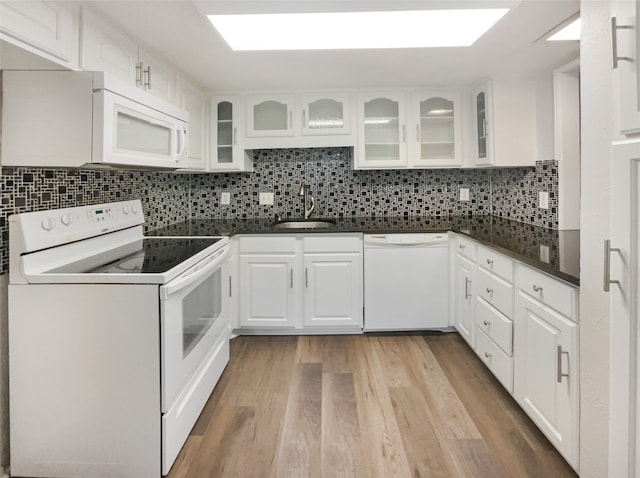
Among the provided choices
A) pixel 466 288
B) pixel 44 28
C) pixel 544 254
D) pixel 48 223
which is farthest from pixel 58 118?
pixel 466 288

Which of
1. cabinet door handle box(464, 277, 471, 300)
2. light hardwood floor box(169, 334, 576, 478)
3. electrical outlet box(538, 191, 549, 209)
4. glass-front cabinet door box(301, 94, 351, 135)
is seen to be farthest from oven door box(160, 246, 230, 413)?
electrical outlet box(538, 191, 549, 209)

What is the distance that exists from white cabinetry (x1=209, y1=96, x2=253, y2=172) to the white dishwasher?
122 cm

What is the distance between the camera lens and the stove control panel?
5.47 ft

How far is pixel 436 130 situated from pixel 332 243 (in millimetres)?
1262

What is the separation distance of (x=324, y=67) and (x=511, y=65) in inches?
47.0

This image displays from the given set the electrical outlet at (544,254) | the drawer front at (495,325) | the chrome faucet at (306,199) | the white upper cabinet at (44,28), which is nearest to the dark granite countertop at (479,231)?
the electrical outlet at (544,254)

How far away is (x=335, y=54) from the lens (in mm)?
2506

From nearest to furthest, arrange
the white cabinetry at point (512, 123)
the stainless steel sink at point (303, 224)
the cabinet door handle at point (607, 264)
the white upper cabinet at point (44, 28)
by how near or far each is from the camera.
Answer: the cabinet door handle at point (607, 264) → the white upper cabinet at point (44, 28) → the white cabinetry at point (512, 123) → the stainless steel sink at point (303, 224)

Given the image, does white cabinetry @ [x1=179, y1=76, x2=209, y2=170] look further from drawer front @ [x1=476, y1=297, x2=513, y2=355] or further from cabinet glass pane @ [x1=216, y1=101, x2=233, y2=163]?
drawer front @ [x1=476, y1=297, x2=513, y2=355]

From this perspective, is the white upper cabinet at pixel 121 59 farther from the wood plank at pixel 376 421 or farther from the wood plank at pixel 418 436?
Result: the wood plank at pixel 418 436

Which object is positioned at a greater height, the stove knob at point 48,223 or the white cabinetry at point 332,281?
the stove knob at point 48,223

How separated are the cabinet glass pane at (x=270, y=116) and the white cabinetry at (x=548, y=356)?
7.05 feet

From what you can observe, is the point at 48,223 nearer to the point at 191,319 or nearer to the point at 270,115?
the point at 191,319

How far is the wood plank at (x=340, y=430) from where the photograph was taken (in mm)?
1756
